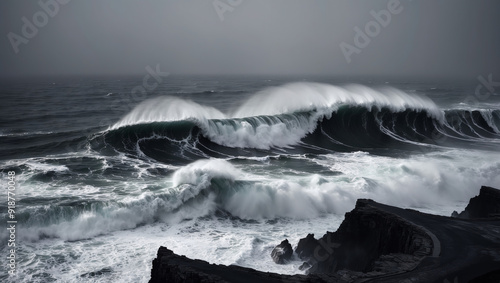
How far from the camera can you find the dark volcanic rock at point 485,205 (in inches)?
498

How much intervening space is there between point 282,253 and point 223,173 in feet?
21.7

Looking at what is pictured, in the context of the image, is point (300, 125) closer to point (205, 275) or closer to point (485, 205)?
point (485, 205)

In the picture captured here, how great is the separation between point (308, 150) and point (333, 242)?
14.3 m

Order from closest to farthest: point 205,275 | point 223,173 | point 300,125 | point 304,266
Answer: point 205,275 < point 304,266 < point 223,173 < point 300,125

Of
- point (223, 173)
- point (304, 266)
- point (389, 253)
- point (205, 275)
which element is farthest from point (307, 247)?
point (223, 173)

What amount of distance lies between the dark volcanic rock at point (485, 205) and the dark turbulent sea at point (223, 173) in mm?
3584

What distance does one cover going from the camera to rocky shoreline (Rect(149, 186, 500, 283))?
8.04m

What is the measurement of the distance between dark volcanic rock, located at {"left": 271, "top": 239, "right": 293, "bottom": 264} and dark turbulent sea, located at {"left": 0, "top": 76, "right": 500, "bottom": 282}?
0.75 feet

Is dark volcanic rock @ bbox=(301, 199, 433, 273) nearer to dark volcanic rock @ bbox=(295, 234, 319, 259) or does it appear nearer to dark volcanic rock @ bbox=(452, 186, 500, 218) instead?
dark volcanic rock @ bbox=(295, 234, 319, 259)

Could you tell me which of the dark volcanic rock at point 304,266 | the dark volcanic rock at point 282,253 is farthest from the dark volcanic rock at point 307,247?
the dark volcanic rock at point 304,266

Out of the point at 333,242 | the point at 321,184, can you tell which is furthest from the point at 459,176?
the point at 333,242

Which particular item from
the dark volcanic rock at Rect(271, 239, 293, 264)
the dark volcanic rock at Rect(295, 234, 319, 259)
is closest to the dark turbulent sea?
the dark volcanic rock at Rect(271, 239, 293, 264)

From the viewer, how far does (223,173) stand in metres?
→ 17.8

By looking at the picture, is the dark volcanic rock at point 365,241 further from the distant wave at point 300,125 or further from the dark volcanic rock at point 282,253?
the distant wave at point 300,125
